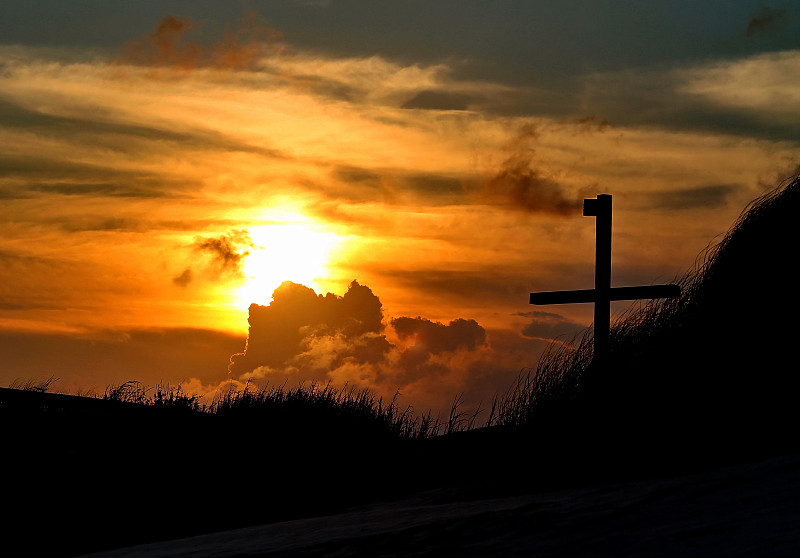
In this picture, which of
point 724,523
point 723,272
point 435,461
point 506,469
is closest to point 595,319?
point 723,272

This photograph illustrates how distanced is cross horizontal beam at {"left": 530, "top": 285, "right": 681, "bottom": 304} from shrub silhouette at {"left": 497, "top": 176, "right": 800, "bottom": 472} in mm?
263

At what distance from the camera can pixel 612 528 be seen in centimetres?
Answer: 302

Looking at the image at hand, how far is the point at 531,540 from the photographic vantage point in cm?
309

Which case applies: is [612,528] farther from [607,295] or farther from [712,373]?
[607,295]

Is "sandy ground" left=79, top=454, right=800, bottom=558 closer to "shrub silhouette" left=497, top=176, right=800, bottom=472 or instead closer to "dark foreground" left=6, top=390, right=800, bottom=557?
"dark foreground" left=6, top=390, right=800, bottom=557

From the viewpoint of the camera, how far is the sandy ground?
8.48ft

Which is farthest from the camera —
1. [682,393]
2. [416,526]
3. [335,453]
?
[335,453]

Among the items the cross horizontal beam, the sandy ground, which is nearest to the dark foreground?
the sandy ground

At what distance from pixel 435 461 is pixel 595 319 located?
280 cm

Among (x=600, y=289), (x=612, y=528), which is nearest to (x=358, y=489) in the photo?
(x=600, y=289)

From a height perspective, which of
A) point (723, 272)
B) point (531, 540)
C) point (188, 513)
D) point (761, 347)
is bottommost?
point (188, 513)

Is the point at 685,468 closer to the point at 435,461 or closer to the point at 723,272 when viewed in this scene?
the point at 723,272

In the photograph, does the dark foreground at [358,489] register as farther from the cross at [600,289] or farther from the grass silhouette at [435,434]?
the cross at [600,289]

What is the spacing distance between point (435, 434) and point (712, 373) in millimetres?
5196
